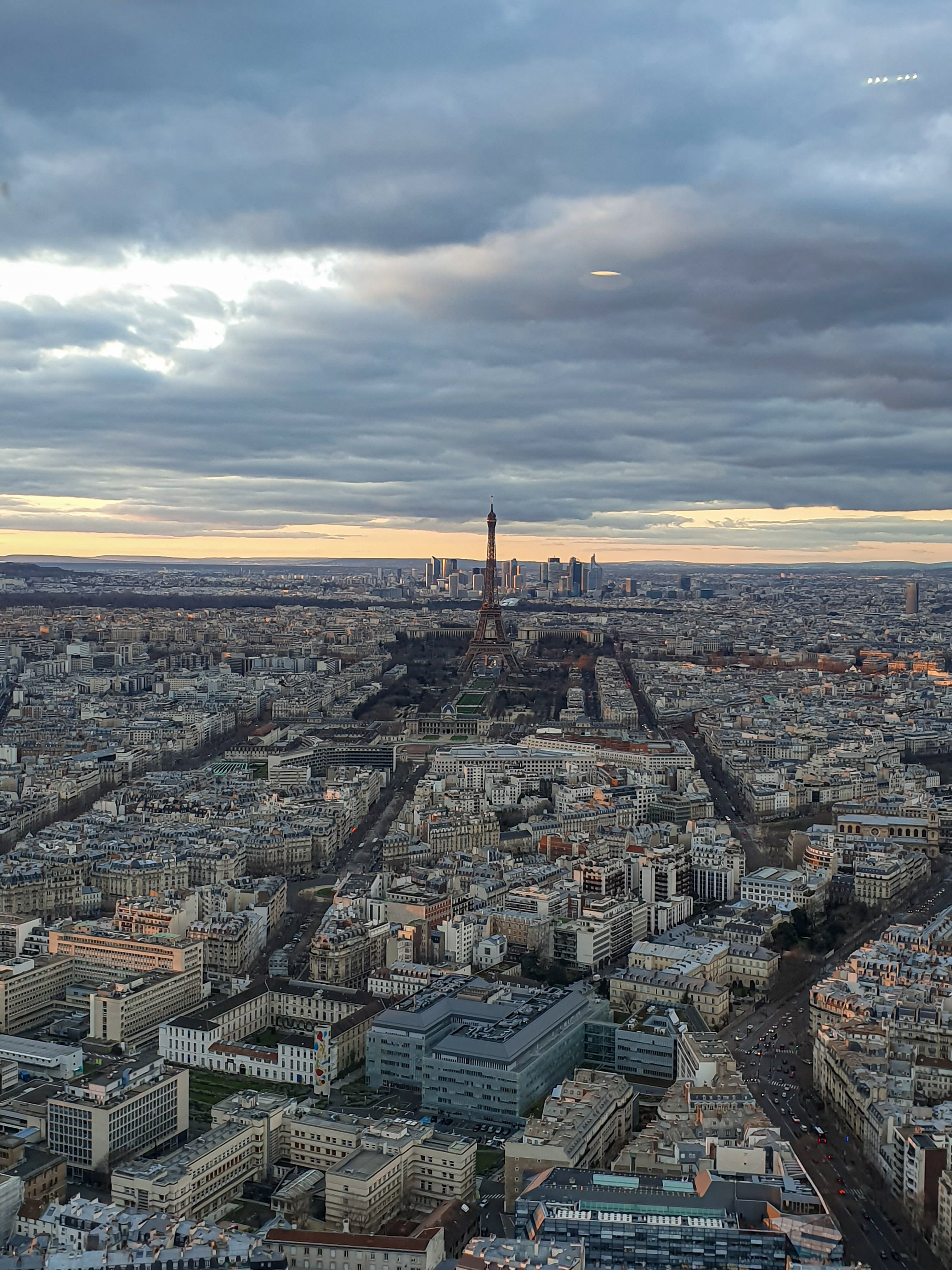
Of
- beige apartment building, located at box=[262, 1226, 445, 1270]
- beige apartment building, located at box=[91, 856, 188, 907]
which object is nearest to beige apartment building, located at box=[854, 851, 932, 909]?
beige apartment building, located at box=[91, 856, 188, 907]

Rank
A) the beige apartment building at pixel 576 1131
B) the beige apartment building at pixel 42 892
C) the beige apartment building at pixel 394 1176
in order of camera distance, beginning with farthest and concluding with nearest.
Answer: the beige apartment building at pixel 42 892 → the beige apartment building at pixel 576 1131 → the beige apartment building at pixel 394 1176

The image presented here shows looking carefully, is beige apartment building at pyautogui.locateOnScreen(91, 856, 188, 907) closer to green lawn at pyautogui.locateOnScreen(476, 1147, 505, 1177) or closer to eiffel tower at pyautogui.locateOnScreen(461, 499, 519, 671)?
green lawn at pyautogui.locateOnScreen(476, 1147, 505, 1177)

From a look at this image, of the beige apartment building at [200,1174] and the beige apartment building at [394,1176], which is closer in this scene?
the beige apartment building at [200,1174]

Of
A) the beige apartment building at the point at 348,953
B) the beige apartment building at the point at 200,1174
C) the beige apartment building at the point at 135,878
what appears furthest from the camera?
the beige apartment building at the point at 135,878

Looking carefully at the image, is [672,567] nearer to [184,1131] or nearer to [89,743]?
[89,743]

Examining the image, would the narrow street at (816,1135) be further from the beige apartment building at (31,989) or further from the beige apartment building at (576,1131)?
the beige apartment building at (31,989)

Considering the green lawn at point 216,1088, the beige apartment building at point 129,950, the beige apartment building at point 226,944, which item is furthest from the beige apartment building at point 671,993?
the beige apartment building at point 129,950

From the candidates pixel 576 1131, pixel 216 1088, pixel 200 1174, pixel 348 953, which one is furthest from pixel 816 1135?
pixel 348 953
